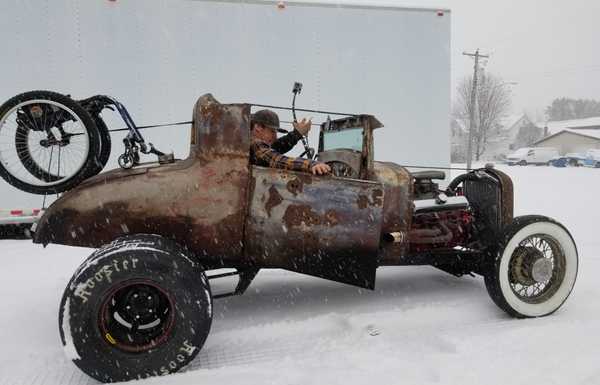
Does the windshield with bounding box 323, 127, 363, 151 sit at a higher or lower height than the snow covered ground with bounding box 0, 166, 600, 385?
higher

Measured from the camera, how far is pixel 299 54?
7.03m

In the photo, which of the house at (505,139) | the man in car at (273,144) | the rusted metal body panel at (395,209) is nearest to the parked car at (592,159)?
the house at (505,139)

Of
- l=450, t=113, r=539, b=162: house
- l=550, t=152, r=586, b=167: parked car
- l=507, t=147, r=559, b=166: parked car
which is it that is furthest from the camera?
l=450, t=113, r=539, b=162: house

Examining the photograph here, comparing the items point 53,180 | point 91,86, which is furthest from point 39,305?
point 91,86

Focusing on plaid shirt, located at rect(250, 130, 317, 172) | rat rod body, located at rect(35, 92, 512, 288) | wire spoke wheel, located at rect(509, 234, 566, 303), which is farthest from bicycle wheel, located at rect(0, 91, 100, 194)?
wire spoke wheel, located at rect(509, 234, 566, 303)

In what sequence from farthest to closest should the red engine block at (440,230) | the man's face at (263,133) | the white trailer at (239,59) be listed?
1. the white trailer at (239,59)
2. the red engine block at (440,230)
3. the man's face at (263,133)

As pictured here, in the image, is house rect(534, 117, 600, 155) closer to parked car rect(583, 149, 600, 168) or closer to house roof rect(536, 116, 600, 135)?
house roof rect(536, 116, 600, 135)

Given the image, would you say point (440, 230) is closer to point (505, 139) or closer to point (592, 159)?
point (592, 159)

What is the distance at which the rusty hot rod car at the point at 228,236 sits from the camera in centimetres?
277

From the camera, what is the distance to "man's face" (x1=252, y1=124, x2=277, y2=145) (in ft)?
12.1

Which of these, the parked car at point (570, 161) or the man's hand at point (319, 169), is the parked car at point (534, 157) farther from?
the man's hand at point (319, 169)

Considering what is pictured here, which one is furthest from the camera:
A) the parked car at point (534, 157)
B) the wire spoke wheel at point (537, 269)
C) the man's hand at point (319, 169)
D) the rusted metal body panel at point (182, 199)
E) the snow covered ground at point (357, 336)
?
the parked car at point (534, 157)

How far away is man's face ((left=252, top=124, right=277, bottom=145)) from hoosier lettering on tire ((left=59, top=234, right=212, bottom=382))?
1227 millimetres

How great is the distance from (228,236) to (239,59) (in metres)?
4.35
